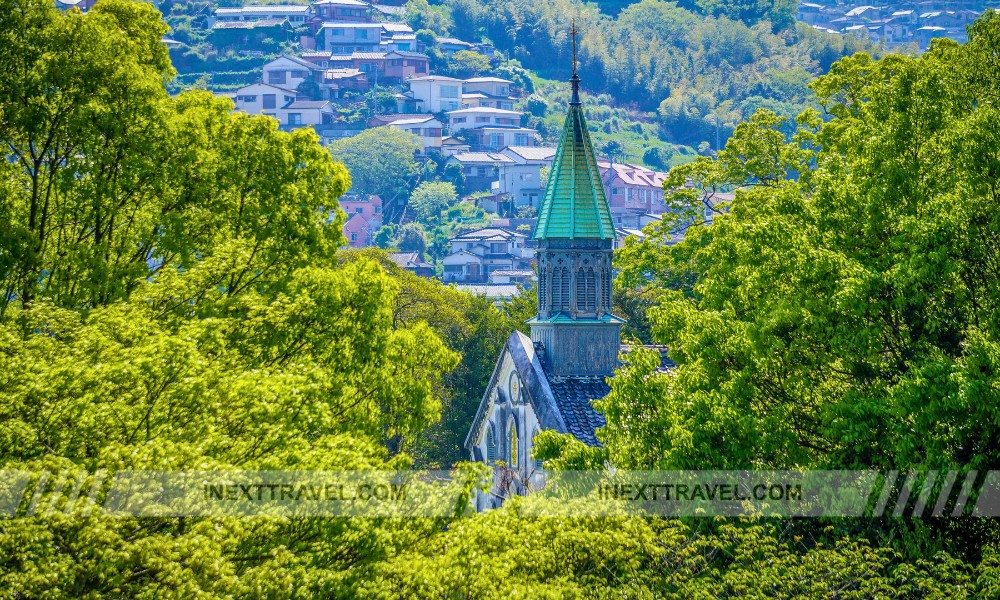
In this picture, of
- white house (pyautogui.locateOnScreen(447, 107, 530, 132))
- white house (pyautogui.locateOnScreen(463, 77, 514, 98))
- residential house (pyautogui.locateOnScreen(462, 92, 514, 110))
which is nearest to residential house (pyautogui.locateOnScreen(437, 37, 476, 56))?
white house (pyautogui.locateOnScreen(463, 77, 514, 98))

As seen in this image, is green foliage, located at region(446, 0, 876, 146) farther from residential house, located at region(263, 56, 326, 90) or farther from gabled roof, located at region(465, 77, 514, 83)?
residential house, located at region(263, 56, 326, 90)

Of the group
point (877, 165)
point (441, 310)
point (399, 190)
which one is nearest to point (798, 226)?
point (877, 165)

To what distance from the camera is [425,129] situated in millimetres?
144375

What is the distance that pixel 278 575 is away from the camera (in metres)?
12.9

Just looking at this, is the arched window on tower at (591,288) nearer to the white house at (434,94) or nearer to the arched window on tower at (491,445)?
the arched window on tower at (491,445)

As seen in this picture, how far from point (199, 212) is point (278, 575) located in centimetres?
623

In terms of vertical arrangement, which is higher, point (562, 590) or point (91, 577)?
point (91, 577)

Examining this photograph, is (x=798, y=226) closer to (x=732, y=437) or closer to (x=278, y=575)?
(x=732, y=437)

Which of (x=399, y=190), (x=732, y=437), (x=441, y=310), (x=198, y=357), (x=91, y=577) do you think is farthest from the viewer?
(x=399, y=190)

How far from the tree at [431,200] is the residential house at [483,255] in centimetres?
962

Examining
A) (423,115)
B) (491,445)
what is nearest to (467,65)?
(423,115)

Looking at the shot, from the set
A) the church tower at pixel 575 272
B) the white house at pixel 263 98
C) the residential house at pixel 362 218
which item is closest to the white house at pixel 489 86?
the white house at pixel 263 98

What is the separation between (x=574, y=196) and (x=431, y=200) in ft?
319

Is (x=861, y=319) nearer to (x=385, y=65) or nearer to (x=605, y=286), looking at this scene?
(x=605, y=286)
